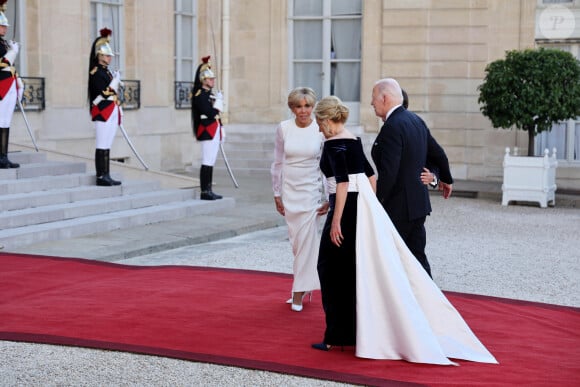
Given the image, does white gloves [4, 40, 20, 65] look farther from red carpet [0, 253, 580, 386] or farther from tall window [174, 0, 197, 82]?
tall window [174, 0, 197, 82]

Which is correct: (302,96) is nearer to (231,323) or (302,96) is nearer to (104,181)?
(231,323)

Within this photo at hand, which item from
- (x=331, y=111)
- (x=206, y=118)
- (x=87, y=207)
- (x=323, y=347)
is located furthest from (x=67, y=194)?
(x=323, y=347)

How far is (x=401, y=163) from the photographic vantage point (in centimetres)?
620

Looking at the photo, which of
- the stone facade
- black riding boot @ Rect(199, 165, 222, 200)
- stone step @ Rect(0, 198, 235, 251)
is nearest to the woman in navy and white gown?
stone step @ Rect(0, 198, 235, 251)

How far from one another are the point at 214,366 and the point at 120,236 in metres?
4.79

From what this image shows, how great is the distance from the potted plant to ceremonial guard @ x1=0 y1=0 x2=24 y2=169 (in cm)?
637

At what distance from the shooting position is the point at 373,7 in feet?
57.7

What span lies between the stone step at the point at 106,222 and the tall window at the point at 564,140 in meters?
6.26

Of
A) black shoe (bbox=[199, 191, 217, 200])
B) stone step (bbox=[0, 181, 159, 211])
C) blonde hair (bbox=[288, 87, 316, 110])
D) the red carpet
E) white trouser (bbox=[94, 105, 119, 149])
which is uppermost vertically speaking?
blonde hair (bbox=[288, 87, 316, 110])

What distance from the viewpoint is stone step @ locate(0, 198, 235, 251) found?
9.54 m

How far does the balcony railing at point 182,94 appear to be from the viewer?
1697 cm

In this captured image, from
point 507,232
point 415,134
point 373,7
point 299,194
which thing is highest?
point 373,7

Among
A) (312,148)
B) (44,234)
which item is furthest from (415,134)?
(44,234)

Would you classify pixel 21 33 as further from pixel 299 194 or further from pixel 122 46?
pixel 299 194
